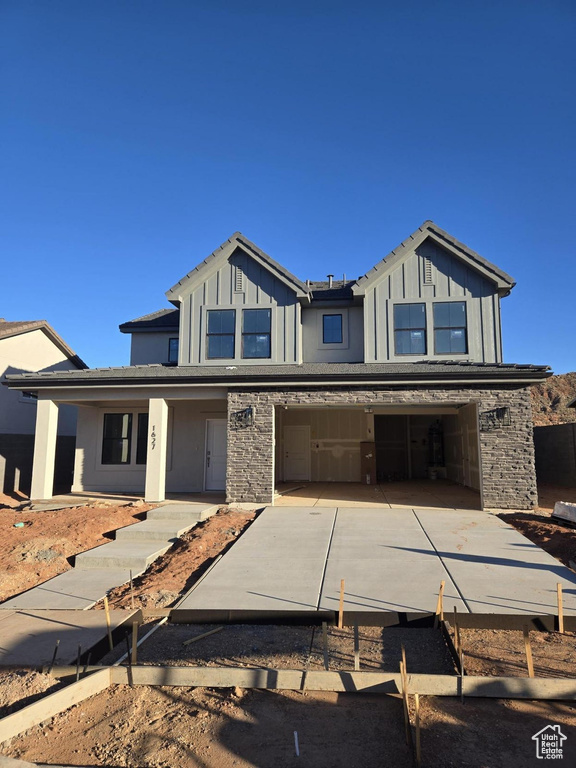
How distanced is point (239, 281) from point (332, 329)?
3.31m

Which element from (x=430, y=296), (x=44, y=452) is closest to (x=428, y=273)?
(x=430, y=296)

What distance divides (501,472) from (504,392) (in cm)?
193

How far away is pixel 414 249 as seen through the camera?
47.6ft

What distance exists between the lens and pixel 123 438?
15.6 m

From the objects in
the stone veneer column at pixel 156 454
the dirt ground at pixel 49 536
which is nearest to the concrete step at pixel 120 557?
the dirt ground at pixel 49 536

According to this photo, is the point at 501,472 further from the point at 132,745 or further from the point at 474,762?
the point at 132,745

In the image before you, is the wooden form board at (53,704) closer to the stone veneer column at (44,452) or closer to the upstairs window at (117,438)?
the stone veneer column at (44,452)

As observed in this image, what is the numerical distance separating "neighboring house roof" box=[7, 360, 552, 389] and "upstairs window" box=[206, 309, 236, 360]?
2.36ft

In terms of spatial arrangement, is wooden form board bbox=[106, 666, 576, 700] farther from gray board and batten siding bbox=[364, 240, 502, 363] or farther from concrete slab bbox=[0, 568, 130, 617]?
gray board and batten siding bbox=[364, 240, 502, 363]

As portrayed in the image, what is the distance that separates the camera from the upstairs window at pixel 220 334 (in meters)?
14.9

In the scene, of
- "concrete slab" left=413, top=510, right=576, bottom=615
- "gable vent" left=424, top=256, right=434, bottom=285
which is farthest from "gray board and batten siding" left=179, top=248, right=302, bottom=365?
"concrete slab" left=413, top=510, right=576, bottom=615

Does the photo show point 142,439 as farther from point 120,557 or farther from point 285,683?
point 285,683

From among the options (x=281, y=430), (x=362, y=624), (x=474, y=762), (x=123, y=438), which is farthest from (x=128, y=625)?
(x=281, y=430)

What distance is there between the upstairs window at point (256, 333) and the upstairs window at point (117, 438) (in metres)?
4.51
